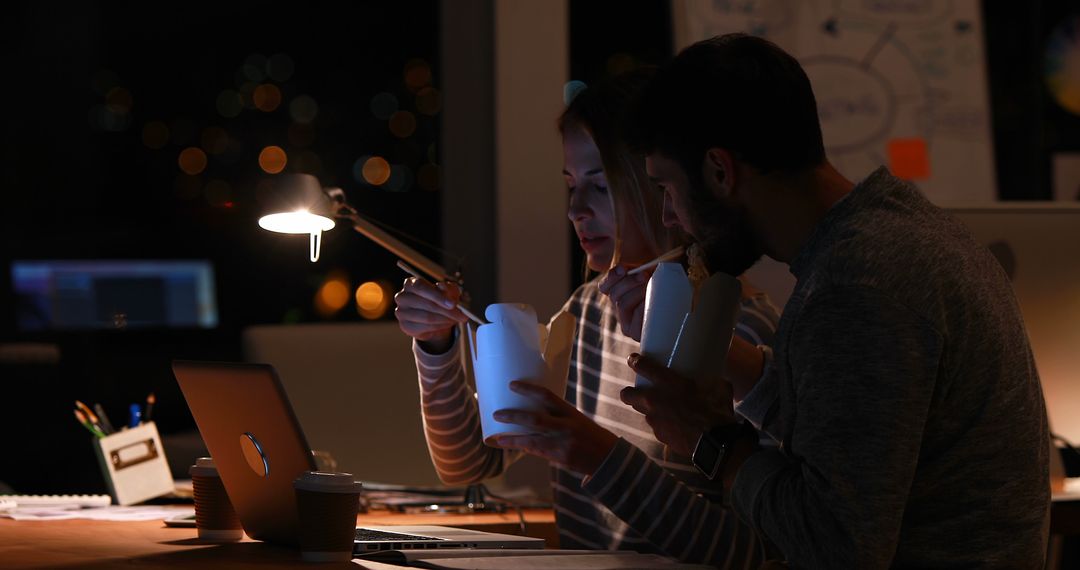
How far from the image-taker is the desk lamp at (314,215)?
174 centimetres

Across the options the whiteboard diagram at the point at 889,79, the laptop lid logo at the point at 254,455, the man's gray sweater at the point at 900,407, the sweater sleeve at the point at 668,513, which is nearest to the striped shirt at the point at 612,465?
the sweater sleeve at the point at 668,513

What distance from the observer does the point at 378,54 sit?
4.37 meters

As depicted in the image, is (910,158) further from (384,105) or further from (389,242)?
(389,242)

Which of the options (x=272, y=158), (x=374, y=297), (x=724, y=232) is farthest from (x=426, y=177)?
(x=724, y=232)

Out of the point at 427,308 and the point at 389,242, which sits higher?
the point at 389,242

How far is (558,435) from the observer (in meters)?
1.42

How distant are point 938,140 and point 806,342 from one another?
2.48 m

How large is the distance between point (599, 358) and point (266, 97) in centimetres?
269

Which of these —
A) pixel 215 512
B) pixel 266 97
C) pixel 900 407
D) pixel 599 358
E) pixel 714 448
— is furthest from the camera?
pixel 266 97

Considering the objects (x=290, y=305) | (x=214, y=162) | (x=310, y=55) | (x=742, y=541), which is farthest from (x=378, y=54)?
(x=742, y=541)

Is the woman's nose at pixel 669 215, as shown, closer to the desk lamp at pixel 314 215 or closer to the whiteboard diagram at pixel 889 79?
the desk lamp at pixel 314 215

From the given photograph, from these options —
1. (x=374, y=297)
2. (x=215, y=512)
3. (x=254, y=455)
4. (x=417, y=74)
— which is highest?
(x=417, y=74)

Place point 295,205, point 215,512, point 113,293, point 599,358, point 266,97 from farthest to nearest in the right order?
1. point 266,97
2. point 113,293
3. point 599,358
4. point 295,205
5. point 215,512

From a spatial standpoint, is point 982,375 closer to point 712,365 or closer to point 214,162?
point 712,365
